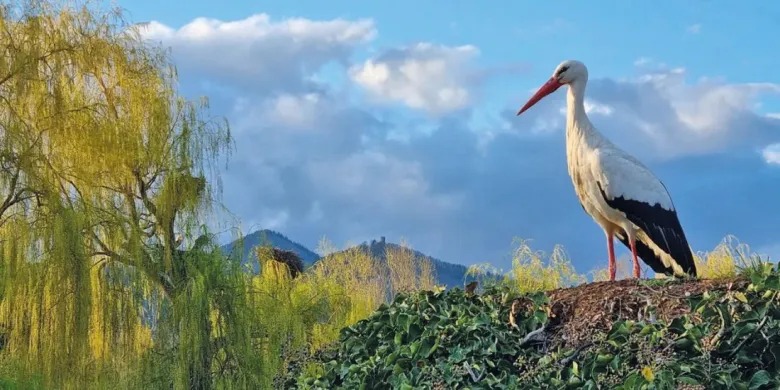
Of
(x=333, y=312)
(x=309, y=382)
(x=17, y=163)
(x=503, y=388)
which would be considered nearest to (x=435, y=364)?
(x=503, y=388)

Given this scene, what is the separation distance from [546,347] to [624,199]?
245cm

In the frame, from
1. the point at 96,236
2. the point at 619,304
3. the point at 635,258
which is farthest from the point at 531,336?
the point at 96,236

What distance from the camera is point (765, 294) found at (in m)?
3.78

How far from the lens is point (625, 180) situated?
6.33 meters

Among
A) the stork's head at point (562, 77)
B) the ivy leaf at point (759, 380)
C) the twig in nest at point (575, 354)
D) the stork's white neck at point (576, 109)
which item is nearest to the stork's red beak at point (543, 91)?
the stork's head at point (562, 77)

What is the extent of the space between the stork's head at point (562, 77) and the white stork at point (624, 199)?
0.22m

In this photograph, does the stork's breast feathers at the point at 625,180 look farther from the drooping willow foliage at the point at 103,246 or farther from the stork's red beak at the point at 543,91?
the drooping willow foliage at the point at 103,246

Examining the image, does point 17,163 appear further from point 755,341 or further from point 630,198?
point 755,341

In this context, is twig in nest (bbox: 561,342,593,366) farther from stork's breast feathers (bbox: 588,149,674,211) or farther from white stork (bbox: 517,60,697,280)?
stork's breast feathers (bbox: 588,149,674,211)

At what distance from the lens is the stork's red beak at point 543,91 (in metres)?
7.20

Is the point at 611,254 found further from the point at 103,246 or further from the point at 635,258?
the point at 103,246

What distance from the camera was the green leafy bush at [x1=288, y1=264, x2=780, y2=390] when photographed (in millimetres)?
3699

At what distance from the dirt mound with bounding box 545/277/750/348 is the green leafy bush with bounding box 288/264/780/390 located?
0.13 feet

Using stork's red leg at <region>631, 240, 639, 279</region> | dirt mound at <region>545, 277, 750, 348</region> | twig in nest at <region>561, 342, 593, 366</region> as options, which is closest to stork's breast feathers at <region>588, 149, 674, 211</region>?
stork's red leg at <region>631, 240, 639, 279</region>
